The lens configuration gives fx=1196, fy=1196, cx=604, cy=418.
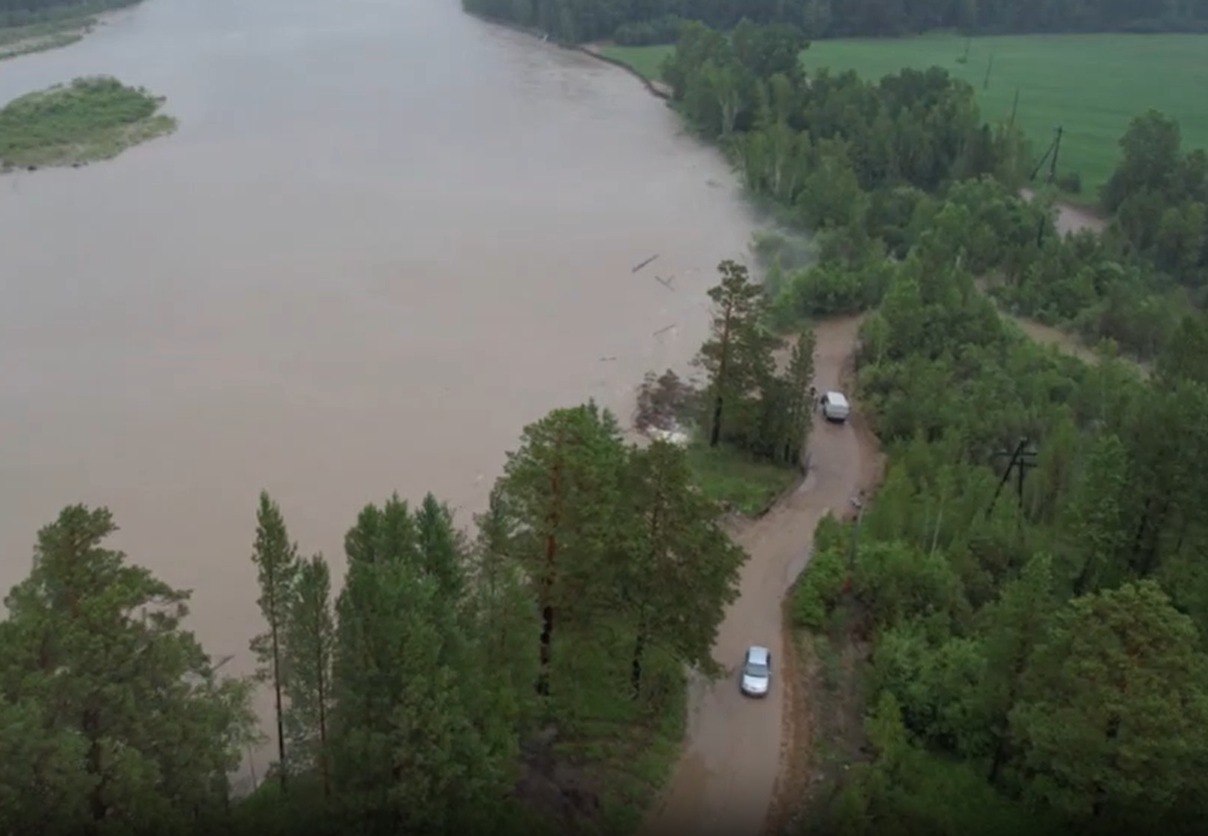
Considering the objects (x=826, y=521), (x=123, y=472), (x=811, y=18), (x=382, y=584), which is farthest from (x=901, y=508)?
(x=811, y=18)

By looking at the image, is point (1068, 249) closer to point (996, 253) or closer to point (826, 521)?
point (996, 253)

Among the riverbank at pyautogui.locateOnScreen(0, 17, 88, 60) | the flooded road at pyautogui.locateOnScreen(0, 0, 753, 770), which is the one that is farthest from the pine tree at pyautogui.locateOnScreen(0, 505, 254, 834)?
the riverbank at pyautogui.locateOnScreen(0, 17, 88, 60)

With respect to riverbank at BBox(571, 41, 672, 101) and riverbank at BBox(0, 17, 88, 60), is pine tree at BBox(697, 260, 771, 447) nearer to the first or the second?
riverbank at BBox(571, 41, 672, 101)

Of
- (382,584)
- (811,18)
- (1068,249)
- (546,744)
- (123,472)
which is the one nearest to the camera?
(382,584)

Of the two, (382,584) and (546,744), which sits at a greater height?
(382,584)

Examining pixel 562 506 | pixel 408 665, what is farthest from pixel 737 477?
pixel 408 665

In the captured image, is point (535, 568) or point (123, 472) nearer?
point (535, 568)
